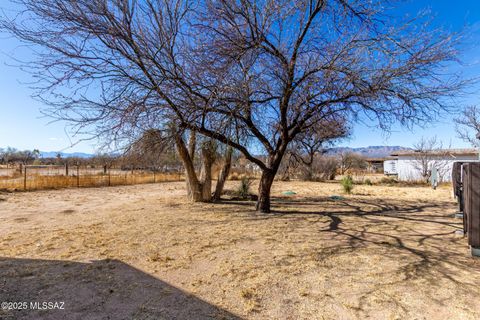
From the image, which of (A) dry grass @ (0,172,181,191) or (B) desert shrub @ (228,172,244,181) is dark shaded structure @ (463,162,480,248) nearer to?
(A) dry grass @ (0,172,181,191)

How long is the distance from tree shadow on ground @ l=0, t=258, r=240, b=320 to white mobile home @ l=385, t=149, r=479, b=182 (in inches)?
879

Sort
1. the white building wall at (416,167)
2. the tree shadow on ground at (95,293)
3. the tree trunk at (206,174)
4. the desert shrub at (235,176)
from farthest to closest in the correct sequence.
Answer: the desert shrub at (235,176) < the white building wall at (416,167) < the tree trunk at (206,174) < the tree shadow on ground at (95,293)

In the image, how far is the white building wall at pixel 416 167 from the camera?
19797 millimetres

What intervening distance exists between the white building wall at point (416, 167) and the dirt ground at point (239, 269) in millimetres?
18101

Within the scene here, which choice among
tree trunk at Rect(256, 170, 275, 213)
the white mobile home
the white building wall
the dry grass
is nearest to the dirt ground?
tree trunk at Rect(256, 170, 275, 213)

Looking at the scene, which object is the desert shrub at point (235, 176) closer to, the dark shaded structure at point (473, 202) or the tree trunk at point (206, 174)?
the tree trunk at point (206, 174)

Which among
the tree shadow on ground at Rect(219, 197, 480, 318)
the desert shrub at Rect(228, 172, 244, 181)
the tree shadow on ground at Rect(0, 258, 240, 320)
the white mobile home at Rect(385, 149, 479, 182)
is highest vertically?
the white mobile home at Rect(385, 149, 479, 182)

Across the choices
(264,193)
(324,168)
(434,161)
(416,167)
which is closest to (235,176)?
(324,168)

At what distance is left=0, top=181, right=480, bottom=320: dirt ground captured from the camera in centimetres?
220

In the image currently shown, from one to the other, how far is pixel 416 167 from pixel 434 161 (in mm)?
1332

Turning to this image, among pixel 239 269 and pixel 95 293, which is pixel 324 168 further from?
pixel 95 293

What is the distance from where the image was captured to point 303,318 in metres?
2.06

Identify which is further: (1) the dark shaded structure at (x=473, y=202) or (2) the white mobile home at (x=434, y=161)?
(2) the white mobile home at (x=434, y=161)

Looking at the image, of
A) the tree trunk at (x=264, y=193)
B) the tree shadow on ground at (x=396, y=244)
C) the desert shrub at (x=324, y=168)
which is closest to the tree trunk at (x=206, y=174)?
the tree trunk at (x=264, y=193)
